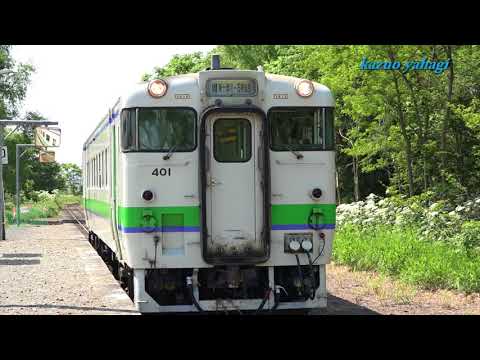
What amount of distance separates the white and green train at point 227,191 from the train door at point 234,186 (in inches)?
0.4

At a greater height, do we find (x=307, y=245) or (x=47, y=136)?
(x=47, y=136)

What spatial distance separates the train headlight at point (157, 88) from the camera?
30.5 ft

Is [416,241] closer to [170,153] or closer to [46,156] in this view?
[170,153]

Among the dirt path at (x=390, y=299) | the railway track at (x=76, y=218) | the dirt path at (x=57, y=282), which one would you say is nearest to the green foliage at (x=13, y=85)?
the railway track at (x=76, y=218)

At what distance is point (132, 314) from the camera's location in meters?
10.3

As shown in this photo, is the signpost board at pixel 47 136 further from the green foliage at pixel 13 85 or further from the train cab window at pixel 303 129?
the train cab window at pixel 303 129

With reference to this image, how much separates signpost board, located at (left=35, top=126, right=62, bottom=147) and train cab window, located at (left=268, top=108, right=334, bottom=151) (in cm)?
2330

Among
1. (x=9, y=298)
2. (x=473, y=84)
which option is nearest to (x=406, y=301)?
(x=9, y=298)

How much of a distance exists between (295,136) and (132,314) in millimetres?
3022

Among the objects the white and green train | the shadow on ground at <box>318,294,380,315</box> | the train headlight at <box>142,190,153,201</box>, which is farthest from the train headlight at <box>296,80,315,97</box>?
the shadow on ground at <box>318,294,380,315</box>

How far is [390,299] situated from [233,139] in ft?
12.3

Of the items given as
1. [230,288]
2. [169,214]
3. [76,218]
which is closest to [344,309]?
[230,288]

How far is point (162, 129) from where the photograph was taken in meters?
9.36

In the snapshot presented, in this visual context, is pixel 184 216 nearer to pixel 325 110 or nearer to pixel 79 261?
pixel 325 110
